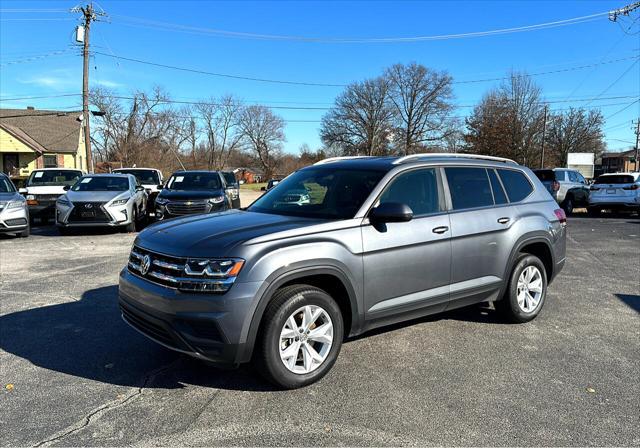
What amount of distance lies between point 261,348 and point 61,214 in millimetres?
10641

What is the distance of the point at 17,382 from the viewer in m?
3.77

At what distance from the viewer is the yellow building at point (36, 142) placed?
121ft

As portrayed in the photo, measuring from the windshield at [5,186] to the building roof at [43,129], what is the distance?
29065 mm

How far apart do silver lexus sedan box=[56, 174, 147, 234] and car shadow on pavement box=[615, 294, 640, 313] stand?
1092cm

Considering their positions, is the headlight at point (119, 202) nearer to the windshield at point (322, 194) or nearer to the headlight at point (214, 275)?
the windshield at point (322, 194)

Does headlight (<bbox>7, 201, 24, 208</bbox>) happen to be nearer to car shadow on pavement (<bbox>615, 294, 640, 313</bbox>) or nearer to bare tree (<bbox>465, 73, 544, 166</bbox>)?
car shadow on pavement (<bbox>615, 294, 640, 313</bbox>)

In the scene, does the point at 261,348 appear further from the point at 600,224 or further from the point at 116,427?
the point at 600,224

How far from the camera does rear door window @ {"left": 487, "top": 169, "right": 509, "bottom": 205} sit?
17.0ft

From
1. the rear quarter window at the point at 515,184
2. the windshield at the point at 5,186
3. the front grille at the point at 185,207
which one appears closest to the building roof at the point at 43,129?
the windshield at the point at 5,186

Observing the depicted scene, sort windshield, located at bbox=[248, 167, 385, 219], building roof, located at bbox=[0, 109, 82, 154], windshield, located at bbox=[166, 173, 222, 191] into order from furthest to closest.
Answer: building roof, located at bbox=[0, 109, 82, 154] → windshield, located at bbox=[166, 173, 222, 191] → windshield, located at bbox=[248, 167, 385, 219]

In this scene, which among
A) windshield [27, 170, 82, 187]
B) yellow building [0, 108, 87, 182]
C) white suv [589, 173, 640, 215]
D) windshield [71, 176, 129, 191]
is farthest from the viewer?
yellow building [0, 108, 87, 182]

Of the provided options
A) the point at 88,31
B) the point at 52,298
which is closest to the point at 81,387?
the point at 52,298

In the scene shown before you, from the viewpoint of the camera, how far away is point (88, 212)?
12.1 meters

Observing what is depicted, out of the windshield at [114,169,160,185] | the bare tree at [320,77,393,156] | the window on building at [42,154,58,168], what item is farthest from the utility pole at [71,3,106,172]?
the bare tree at [320,77,393,156]
